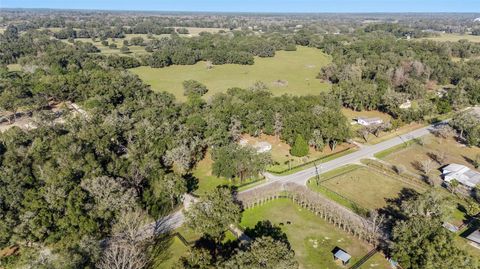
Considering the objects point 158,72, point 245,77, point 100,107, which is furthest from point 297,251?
point 158,72

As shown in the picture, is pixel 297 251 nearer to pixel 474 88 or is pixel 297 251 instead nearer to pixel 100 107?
pixel 100 107

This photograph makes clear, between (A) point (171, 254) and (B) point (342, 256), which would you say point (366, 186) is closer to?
(B) point (342, 256)

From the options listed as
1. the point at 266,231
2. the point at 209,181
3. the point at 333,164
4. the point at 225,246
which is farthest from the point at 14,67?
the point at 266,231

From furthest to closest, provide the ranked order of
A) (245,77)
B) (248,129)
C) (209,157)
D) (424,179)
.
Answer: (245,77) → (248,129) → (209,157) → (424,179)

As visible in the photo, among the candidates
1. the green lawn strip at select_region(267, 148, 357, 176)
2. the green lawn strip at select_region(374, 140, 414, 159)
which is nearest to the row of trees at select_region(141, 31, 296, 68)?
the green lawn strip at select_region(374, 140, 414, 159)

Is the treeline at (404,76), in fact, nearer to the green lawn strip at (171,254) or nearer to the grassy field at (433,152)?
the grassy field at (433,152)

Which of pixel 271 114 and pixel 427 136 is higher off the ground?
pixel 271 114

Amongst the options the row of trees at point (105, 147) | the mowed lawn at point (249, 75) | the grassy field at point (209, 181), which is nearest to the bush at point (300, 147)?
the row of trees at point (105, 147)

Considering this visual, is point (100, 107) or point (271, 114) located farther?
point (100, 107)
